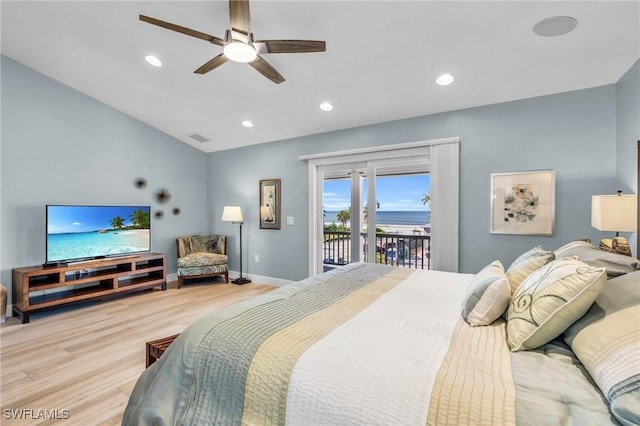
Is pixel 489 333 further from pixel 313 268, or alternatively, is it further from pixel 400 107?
pixel 313 268

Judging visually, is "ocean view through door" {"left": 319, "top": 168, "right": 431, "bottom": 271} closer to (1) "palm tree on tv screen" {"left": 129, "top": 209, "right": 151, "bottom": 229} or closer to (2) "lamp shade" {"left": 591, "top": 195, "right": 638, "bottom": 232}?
(2) "lamp shade" {"left": 591, "top": 195, "right": 638, "bottom": 232}

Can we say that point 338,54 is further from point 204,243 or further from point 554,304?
point 204,243

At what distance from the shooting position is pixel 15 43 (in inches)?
128

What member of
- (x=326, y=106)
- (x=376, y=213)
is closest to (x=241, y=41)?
(x=326, y=106)

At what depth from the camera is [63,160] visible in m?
3.94

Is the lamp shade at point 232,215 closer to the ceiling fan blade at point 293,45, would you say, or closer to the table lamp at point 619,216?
the ceiling fan blade at point 293,45

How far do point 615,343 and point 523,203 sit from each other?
256 centimetres

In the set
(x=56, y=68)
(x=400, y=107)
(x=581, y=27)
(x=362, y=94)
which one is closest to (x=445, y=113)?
(x=400, y=107)

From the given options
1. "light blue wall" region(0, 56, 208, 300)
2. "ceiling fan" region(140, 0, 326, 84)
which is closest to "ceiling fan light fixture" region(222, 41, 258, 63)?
"ceiling fan" region(140, 0, 326, 84)

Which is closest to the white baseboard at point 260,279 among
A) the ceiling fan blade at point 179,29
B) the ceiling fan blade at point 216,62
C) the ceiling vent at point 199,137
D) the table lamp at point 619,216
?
the ceiling vent at point 199,137

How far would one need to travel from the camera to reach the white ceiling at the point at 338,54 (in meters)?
2.18

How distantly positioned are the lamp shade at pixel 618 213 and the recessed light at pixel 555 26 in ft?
4.22

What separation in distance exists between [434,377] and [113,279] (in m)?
4.50

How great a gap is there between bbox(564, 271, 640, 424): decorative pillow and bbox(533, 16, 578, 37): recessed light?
6.33 ft
